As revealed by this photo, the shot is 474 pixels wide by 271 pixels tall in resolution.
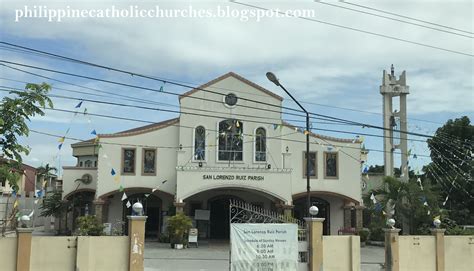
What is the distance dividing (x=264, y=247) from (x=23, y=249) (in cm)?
676

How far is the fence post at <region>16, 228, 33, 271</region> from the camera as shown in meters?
14.3

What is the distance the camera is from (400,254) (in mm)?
17797

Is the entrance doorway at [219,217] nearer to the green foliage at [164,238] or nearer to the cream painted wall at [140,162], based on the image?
the cream painted wall at [140,162]

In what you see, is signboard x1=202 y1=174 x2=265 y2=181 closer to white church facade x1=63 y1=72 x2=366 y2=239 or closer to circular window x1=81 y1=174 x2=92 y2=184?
white church facade x1=63 y1=72 x2=366 y2=239

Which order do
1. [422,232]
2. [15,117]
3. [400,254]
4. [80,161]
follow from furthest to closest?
[80,161], [422,232], [400,254], [15,117]

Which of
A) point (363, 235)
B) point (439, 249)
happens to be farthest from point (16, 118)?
point (363, 235)

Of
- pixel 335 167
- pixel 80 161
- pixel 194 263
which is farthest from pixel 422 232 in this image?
pixel 80 161

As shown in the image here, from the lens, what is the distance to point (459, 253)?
19.0m

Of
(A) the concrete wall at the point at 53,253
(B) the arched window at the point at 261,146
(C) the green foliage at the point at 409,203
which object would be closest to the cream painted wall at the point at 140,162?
(B) the arched window at the point at 261,146

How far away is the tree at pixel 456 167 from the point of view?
4225 cm

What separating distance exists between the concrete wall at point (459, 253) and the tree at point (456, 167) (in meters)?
23.2

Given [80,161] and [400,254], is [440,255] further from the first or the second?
[80,161]

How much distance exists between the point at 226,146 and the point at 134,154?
588 cm

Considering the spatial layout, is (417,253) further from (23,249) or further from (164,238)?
(164,238)
